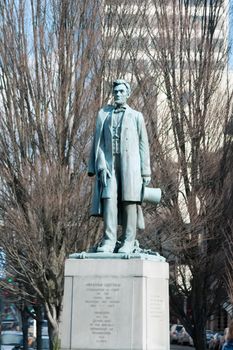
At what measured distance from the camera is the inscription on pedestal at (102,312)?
11.7 metres

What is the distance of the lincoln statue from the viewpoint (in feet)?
40.4

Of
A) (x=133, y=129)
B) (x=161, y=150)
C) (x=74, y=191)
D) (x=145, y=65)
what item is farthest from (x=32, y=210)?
(x=133, y=129)

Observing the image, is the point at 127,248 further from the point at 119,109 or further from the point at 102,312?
the point at 119,109

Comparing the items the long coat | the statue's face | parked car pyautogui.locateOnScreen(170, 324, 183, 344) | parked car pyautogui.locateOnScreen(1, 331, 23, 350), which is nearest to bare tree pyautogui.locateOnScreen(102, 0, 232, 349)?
parked car pyautogui.locateOnScreen(1, 331, 23, 350)

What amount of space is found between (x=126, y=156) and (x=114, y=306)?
2214 mm

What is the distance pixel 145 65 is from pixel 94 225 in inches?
261

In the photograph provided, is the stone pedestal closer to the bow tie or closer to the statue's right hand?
the statue's right hand

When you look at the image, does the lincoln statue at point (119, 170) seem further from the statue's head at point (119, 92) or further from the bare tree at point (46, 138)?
the bare tree at point (46, 138)

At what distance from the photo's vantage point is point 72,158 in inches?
891

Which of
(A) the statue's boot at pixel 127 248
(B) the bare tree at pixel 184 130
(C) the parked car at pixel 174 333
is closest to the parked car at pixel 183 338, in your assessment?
(C) the parked car at pixel 174 333

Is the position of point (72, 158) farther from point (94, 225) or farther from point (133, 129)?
point (133, 129)

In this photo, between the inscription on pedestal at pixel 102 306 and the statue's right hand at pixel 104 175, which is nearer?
the inscription on pedestal at pixel 102 306

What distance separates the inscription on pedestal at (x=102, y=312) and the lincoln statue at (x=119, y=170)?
55 centimetres

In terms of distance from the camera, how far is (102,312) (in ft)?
38.7
